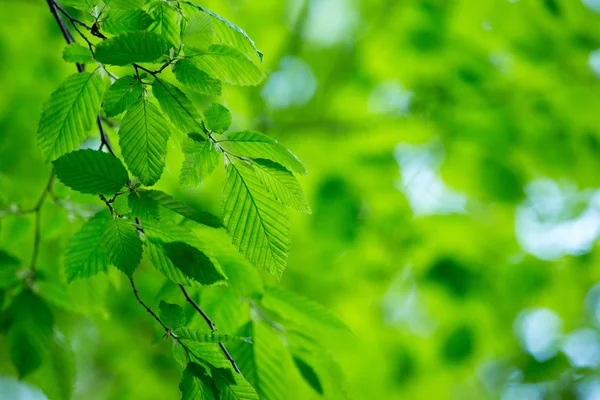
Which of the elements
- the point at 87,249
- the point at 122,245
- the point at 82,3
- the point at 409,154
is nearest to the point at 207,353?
the point at 122,245

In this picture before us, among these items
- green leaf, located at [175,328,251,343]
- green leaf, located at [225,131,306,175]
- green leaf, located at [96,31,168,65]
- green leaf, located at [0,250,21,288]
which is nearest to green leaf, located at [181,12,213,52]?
green leaf, located at [96,31,168,65]

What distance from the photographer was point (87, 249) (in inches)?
32.4

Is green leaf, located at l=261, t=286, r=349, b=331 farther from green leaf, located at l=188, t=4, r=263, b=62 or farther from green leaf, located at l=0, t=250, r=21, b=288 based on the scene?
green leaf, located at l=0, t=250, r=21, b=288

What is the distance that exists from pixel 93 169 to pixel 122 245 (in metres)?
0.11

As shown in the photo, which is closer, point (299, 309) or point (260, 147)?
point (260, 147)

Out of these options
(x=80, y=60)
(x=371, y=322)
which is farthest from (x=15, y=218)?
(x=371, y=322)

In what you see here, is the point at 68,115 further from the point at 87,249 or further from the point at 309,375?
the point at 309,375

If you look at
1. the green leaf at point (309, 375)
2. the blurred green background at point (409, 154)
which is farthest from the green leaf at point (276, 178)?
the blurred green background at point (409, 154)

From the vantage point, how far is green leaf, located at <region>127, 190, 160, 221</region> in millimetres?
665

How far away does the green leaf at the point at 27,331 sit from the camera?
105 centimetres

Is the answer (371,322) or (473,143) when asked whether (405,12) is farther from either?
(371,322)

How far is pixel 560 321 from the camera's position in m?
3.51

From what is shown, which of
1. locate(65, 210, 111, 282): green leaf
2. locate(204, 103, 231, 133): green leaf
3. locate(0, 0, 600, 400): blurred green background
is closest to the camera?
locate(204, 103, 231, 133): green leaf

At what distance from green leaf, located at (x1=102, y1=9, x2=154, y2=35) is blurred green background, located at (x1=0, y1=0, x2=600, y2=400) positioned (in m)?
1.39
